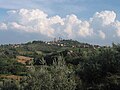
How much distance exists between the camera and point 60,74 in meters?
23.8

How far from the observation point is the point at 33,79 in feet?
78.8

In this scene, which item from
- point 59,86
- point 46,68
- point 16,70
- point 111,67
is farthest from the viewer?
point 16,70

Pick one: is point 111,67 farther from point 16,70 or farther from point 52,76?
point 16,70

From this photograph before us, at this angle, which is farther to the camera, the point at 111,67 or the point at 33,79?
the point at 111,67

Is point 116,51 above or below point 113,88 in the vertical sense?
above

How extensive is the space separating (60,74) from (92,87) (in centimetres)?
757

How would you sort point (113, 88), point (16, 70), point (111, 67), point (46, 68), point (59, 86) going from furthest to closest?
point (16, 70)
point (111, 67)
point (113, 88)
point (46, 68)
point (59, 86)

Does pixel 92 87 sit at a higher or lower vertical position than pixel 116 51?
lower

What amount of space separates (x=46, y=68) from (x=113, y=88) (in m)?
7.67

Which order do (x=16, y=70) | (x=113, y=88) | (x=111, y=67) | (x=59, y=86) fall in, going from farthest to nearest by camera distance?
(x=16, y=70) → (x=111, y=67) → (x=113, y=88) → (x=59, y=86)

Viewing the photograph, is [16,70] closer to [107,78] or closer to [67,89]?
[107,78]

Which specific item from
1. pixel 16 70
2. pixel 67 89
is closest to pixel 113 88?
pixel 67 89

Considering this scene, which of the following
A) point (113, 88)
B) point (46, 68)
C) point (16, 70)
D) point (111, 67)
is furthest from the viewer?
point (16, 70)

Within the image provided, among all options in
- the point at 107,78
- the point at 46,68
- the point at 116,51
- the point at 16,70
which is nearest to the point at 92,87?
the point at 107,78
